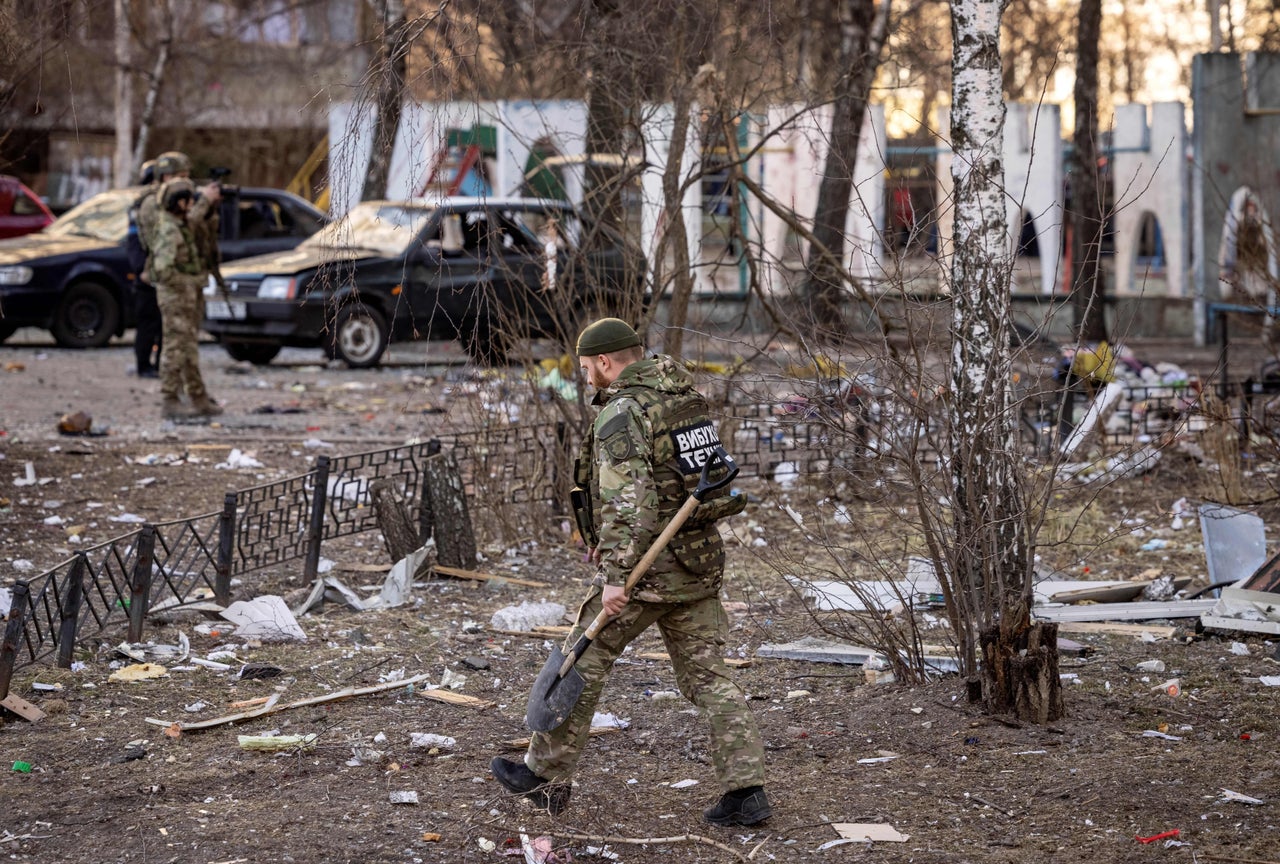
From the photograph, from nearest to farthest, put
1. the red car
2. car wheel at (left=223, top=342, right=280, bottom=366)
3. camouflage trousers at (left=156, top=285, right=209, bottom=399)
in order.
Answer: camouflage trousers at (left=156, top=285, right=209, bottom=399)
car wheel at (left=223, top=342, right=280, bottom=366)
the red car

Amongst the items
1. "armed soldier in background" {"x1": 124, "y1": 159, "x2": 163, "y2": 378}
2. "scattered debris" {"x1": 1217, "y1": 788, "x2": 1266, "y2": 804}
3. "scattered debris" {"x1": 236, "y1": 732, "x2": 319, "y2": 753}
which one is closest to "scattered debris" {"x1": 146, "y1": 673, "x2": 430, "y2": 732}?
"scattered debris" {"x1": 236, "y1": 732, "x2": 319, "y2": 753}

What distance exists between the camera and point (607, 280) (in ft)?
26.6

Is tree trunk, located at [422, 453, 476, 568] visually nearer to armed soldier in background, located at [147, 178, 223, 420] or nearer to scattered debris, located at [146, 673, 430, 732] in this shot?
scattered debris, located at [146, 673, 430, 732]

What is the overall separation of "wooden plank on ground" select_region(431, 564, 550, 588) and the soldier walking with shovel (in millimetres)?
2965

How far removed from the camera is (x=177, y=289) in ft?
35.9

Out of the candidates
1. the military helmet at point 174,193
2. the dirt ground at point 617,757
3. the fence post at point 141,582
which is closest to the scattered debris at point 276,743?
the dirt ground at point 617,757

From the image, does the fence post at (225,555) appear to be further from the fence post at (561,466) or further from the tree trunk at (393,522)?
the fence post at (561,466)

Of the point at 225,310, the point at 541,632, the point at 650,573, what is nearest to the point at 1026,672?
the point at 650,573

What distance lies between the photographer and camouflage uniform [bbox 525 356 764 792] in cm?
398

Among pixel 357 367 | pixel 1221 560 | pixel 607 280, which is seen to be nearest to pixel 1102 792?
pixel 1221 560

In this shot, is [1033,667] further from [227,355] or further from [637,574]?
[227,355]

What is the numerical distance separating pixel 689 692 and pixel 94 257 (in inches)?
507

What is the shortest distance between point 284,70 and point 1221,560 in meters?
28.7

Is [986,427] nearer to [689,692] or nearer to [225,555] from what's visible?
[689,692]
